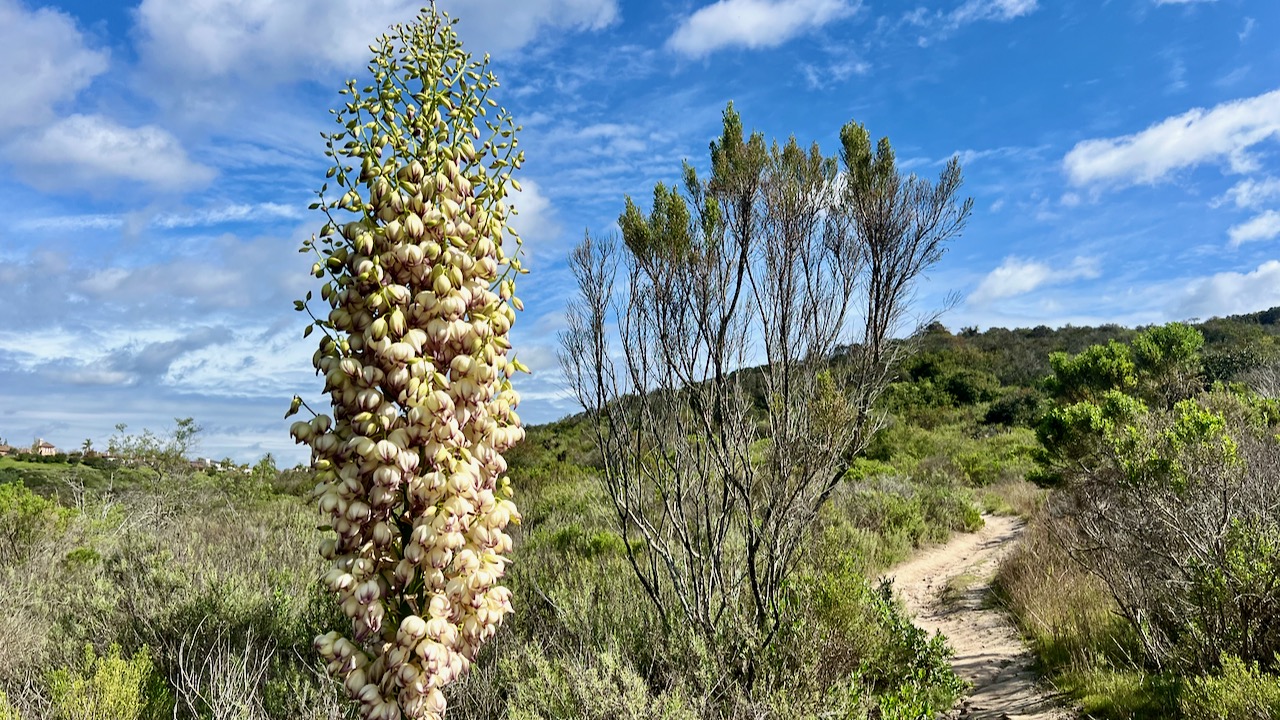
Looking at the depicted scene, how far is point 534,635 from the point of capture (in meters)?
→ 4.19

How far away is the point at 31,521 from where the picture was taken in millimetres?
6992

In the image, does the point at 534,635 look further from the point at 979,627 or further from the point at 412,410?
the point at 979,627

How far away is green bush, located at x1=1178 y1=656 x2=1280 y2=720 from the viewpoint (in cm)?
334

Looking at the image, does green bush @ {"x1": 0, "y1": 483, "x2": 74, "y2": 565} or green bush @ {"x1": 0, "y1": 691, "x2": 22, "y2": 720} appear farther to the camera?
green bush @ {"x1": 0, "y1": 483, "x2": 74, "y2": 565}

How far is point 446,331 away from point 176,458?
10.8 metres

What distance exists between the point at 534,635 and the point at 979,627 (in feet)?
15.7

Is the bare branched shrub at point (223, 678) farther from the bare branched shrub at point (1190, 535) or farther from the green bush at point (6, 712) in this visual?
the bare branched shrub at point (1190, 535)

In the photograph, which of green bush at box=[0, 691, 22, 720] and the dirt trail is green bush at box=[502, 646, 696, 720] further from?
the dirt trail

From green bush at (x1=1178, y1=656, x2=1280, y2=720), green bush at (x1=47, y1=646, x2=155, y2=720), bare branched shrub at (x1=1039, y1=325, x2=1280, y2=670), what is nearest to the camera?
green bush at (x1=47, y1=646, x2=155, y2=720)

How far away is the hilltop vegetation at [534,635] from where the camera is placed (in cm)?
334

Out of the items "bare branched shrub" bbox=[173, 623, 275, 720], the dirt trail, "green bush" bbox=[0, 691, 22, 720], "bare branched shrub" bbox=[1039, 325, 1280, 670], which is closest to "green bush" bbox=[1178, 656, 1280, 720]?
"bare branched shrub" bbox=[1039, 325, 1280, 670]

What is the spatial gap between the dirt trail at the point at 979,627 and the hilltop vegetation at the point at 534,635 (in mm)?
227

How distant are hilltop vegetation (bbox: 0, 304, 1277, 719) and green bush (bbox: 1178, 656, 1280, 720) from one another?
0.03 ft

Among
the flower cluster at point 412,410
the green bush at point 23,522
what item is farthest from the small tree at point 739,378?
the green bush at point 23,522
